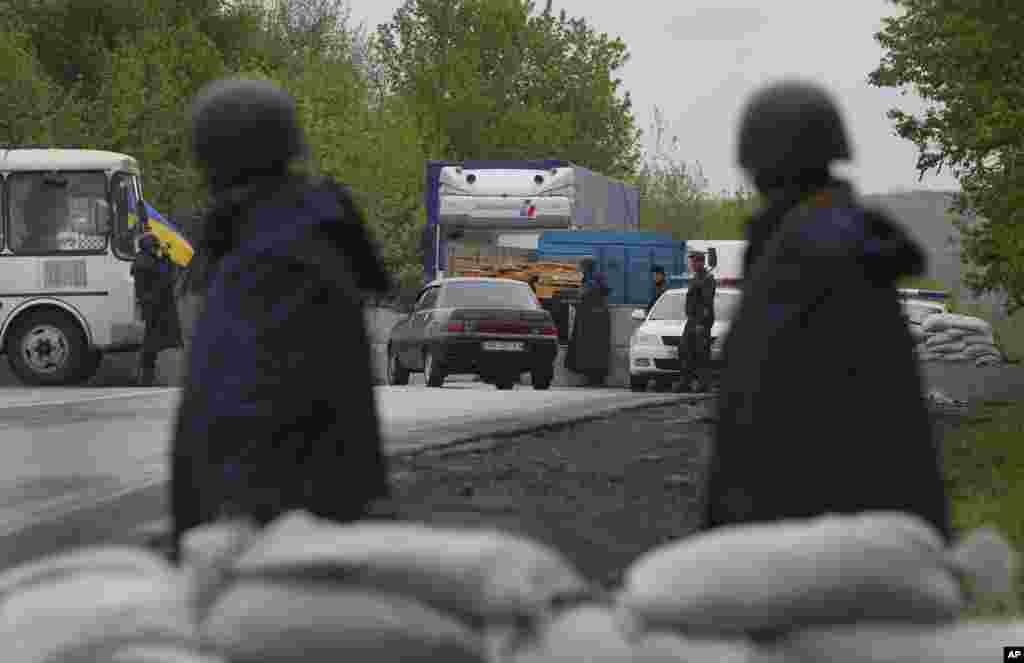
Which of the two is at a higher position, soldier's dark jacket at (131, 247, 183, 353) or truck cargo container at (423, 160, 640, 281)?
truck cargo container at (423, 160, 640, 281)

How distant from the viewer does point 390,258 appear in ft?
251

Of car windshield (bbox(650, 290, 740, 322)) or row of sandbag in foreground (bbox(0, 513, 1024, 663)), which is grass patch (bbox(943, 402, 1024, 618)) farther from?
car windshield (bbox(650, 290, 740, 322))

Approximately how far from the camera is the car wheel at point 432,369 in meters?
30.2

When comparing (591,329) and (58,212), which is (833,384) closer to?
(58,212)

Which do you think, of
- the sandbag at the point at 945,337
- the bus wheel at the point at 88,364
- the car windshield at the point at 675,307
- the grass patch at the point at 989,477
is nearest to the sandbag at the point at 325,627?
the grass patch at the point at 989,477

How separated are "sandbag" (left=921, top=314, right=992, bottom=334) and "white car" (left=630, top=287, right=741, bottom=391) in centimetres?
1860

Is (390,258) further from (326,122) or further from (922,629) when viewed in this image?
(922,629)

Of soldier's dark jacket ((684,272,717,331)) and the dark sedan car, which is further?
the dark sedan car

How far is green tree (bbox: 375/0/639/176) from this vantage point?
81.4 m

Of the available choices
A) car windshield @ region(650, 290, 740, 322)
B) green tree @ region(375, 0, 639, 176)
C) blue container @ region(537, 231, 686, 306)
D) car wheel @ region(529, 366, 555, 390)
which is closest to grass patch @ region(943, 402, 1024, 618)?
car wheel @ region(529, 366, 555, 390)

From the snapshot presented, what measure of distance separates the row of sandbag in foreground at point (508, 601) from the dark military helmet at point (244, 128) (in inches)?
35.9

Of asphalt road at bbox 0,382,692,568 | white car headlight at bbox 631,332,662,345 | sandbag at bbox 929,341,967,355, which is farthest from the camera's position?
sandbag at bbox 929,341,967,355

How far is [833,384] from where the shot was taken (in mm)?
4980

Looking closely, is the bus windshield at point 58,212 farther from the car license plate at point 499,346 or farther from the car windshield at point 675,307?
the car windshield at point 675,307
